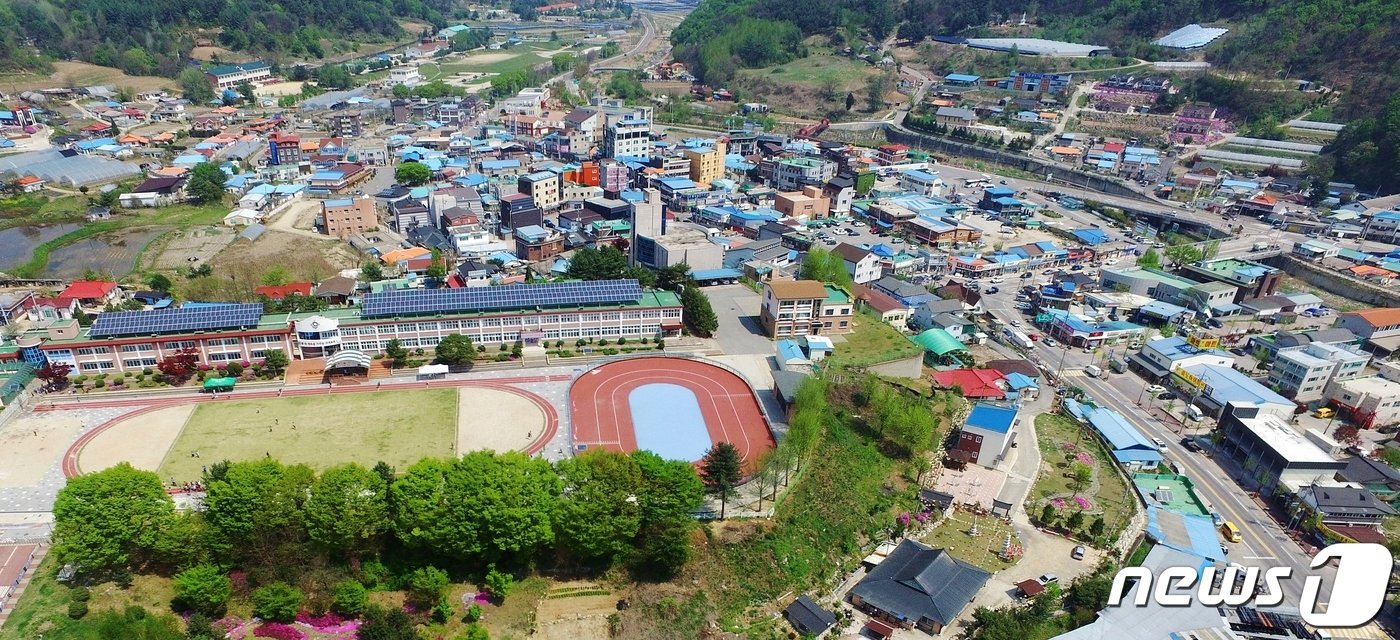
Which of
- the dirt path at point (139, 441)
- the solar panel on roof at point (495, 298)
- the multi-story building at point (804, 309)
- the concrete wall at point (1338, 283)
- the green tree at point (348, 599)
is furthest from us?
the concrete wall at point (1338, 283)

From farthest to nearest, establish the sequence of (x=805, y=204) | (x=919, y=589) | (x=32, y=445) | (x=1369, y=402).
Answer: (x=805, y=204)
(x=1369, y=402)
(x=32, y=445)
(x=919, y=589)

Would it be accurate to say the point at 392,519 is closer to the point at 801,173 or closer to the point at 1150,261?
the point at 1150,261

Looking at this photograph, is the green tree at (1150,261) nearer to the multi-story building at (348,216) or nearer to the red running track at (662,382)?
the red running track at (662,382)

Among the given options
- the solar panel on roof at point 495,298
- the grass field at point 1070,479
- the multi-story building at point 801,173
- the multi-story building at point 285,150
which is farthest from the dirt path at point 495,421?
the multi-story building at point 285,150

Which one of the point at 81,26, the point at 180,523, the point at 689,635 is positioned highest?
the point at 81,26

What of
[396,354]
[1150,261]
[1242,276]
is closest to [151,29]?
[396,354]

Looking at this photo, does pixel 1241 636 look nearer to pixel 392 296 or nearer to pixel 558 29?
pixel 392 296

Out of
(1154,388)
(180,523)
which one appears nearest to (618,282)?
(180,523)
